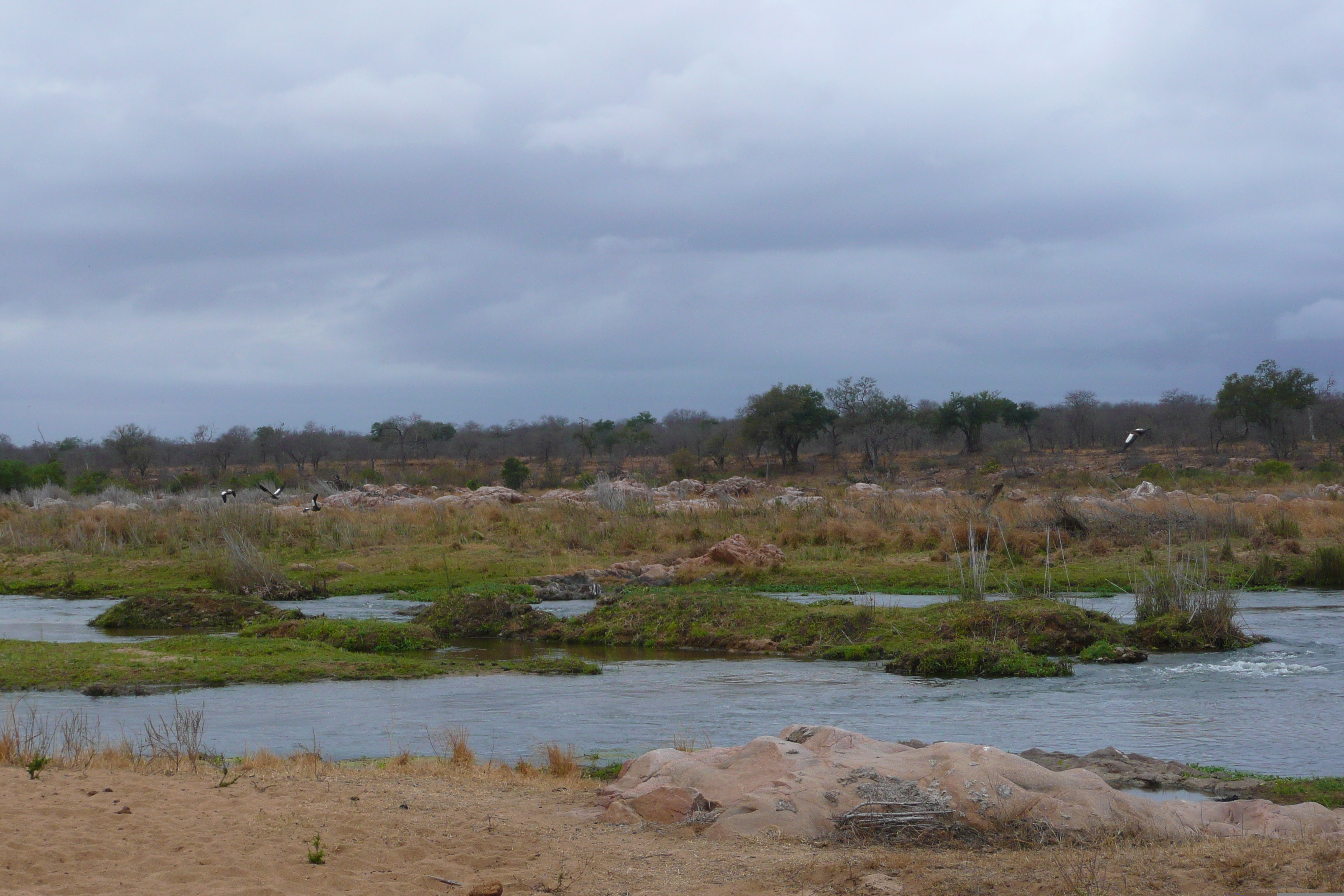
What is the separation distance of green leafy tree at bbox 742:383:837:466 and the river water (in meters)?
51.6

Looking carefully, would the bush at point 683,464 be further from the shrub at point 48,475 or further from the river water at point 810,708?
the river water at point 810,708

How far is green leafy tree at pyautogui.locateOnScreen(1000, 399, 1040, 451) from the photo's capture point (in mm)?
73188

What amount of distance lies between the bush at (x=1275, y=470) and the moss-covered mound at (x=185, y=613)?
4203cm

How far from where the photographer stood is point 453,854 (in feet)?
22.4

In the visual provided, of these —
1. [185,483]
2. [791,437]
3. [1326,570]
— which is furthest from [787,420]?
[1326,570]

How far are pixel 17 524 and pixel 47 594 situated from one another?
12340 mm

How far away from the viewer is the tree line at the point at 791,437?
6431cm

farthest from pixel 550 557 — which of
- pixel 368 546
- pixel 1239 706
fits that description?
pixel 1239 706

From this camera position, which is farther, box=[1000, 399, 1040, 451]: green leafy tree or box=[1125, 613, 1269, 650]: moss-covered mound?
box=[1000, 399, 1040, 451]: green leafy tree

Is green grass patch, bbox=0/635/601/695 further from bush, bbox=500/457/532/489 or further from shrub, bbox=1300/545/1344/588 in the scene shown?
bush, bbox=500/457/532/489

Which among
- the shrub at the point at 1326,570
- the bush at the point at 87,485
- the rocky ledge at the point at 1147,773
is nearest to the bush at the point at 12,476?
the bush at the point at 87,485

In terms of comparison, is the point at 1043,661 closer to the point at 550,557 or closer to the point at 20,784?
the point at 20,784

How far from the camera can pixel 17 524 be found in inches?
1439

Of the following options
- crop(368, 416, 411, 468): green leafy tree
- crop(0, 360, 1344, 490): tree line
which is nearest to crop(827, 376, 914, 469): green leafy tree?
crop(0, 360, 1344, 490): tree line
